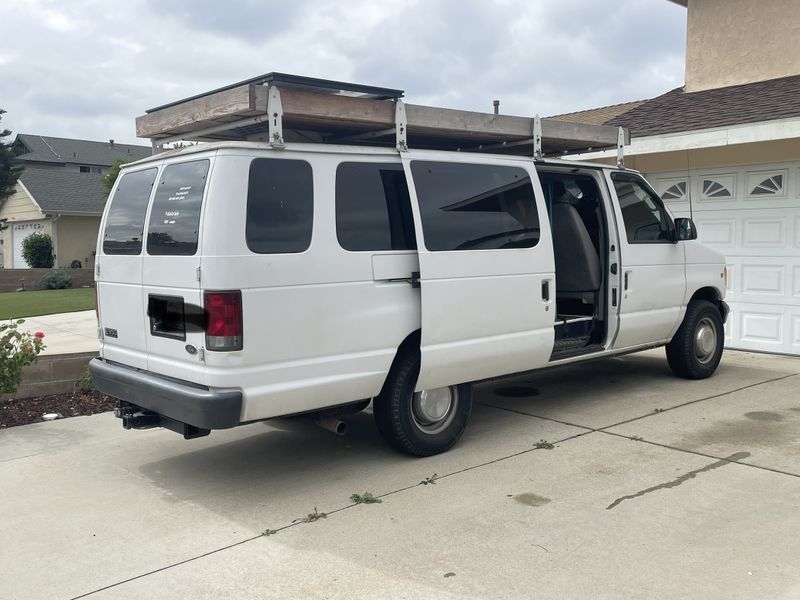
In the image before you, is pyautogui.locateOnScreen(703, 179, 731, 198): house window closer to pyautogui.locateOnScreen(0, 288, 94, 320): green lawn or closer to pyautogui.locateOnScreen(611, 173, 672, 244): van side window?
pyautogui.locateOnScreen(611, 173, 672, 244): van side window

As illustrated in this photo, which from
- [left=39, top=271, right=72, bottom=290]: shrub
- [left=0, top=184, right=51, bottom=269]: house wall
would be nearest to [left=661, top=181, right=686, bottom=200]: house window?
[left=39, top=271, right=72, bottom=290]: shrub

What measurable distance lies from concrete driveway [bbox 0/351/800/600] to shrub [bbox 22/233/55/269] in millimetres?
24668

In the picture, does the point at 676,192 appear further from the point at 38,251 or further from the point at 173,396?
the point at 38,251

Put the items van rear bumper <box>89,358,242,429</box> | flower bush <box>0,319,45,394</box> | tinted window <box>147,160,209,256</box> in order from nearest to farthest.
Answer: van rear bumper <box>89,358,242,429</box>, tinted window <box>147,160,209,256</box>, flower bush <box>0,319,45,394</box>

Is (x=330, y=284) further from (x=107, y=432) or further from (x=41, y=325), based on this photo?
(x=41, y=325)

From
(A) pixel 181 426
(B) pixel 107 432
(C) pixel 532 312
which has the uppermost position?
(C) pixel 532 312

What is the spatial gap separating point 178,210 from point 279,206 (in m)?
0.69

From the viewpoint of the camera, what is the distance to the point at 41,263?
29.0 m

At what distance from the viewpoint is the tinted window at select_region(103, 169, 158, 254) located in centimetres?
522

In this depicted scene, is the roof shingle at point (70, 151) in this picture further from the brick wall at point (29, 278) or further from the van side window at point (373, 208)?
the van side window at point (373, 208)

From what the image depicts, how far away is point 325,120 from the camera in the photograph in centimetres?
502

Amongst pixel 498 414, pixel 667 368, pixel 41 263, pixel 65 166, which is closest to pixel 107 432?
pixel 498 414

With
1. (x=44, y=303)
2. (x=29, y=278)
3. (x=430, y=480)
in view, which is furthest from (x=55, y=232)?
(x=430, y=480)

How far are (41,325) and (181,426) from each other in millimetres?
9807
